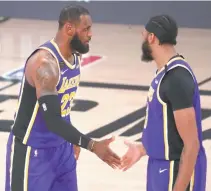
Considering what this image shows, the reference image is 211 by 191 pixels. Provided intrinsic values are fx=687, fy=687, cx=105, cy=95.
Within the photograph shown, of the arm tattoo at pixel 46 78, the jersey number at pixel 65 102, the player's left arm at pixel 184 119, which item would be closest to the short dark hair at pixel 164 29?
the player's left arm at pixel 184 119

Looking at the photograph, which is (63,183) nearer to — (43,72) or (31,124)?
(31,124)

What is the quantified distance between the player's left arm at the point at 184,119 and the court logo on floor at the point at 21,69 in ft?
22.4

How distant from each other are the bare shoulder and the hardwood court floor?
2.22 meters

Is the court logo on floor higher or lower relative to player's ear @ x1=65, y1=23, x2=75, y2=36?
lower

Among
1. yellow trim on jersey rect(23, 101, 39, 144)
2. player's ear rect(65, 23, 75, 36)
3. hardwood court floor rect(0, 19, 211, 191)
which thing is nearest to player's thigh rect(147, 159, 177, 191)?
yellow trim on jersey rect(23, 101, 39, 144)

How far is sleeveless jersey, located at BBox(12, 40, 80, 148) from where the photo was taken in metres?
4.18

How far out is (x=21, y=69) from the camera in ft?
36.4

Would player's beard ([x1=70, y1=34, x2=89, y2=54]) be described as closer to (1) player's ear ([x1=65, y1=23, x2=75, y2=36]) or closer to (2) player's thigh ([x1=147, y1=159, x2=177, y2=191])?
(1) player's ear ([x1=65, y1=23, x2=75, y2=36])

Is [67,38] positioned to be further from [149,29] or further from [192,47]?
[192,47]

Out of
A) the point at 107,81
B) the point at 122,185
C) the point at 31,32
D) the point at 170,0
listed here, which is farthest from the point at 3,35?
the point at 122,185

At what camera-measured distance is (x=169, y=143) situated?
3.79 m

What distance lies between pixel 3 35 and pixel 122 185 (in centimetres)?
867

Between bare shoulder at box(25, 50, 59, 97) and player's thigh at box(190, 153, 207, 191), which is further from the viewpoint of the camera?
bare shoulder at box(25, 50, 59, 97)

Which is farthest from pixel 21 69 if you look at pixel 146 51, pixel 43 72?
pixel 146 51
